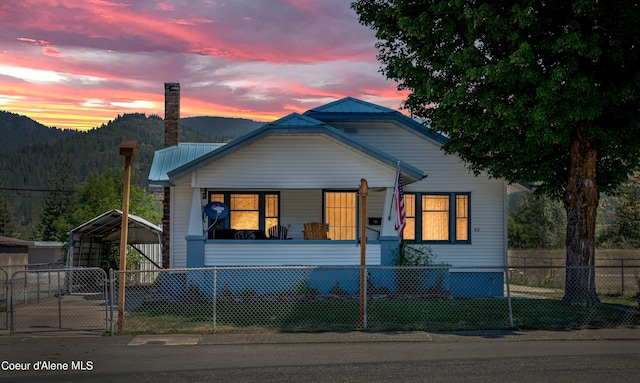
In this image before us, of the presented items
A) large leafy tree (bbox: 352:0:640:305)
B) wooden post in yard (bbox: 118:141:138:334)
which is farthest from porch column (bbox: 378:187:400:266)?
wooden post in yard (bbox: 118:141:138:334)

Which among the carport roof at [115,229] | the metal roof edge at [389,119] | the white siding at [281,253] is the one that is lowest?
the white siding at [281,253]

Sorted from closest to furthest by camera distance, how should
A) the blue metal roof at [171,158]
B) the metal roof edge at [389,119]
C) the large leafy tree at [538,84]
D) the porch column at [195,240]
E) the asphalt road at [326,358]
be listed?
the asphalt road at [326,358] < the large leafy tree at [538,84] < the porch column at [195,240] < the blue metal roof at [171,158] < the metal roof edge at [389,119]

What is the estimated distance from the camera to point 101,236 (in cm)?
3155

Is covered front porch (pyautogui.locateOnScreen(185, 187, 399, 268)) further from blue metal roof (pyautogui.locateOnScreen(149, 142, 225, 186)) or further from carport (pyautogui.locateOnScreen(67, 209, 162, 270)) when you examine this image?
carport (pyautogui.locateOnScreen(67, 209, 162, 270))

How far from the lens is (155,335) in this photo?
50.8ft

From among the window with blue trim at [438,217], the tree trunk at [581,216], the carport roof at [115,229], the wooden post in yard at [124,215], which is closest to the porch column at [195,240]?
the carport roof at [115,229]

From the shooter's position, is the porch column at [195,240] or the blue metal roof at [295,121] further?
the blue metal roof at [295,121]

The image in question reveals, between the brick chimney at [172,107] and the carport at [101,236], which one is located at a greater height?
the brick chimney at [172,107]

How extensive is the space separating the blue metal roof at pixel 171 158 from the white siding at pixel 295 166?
2403 mm

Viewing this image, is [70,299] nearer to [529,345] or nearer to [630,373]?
[529,345]

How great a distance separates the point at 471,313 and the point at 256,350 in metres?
6.67

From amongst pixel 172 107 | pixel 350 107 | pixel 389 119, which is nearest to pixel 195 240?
pixel 172 107

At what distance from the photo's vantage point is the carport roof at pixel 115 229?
89.8 feet

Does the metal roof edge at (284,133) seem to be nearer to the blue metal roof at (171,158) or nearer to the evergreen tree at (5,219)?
the blue metal roof at (171,158)
